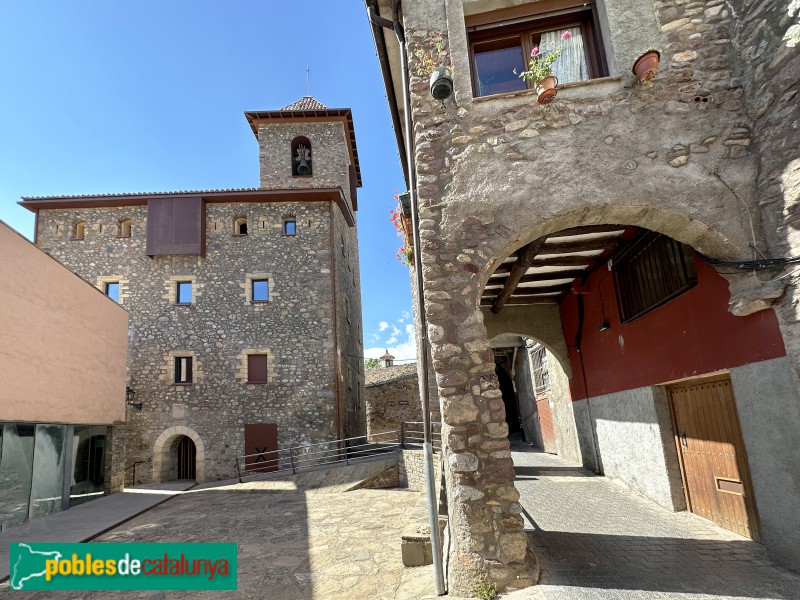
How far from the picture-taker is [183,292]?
16344 millimetres

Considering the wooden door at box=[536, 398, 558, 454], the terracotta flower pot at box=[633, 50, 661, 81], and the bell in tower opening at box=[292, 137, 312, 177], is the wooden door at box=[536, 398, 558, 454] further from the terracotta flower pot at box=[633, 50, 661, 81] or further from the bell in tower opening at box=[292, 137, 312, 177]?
the bell in tower opening at box=[292, 137, 312, 177]

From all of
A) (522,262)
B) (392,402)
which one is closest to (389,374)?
(392,402)

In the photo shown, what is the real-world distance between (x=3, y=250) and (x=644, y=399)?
11242 millimetres

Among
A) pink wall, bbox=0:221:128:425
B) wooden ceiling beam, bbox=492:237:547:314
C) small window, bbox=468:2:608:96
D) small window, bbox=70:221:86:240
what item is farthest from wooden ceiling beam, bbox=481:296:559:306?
small window, bbox=70:221:86:240

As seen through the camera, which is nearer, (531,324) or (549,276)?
(549,276)

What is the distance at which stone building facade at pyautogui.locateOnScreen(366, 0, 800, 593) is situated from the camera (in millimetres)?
3861

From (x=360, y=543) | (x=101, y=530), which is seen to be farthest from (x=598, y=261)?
(x=101, y=530)

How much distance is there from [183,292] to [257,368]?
3906mm

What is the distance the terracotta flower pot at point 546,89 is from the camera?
450 cm

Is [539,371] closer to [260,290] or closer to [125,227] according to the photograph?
[260,290]

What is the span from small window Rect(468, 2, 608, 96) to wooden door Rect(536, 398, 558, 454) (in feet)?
34.7

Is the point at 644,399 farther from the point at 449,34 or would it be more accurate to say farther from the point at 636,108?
the point at 449,34

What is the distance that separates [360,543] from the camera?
6195 millimetres

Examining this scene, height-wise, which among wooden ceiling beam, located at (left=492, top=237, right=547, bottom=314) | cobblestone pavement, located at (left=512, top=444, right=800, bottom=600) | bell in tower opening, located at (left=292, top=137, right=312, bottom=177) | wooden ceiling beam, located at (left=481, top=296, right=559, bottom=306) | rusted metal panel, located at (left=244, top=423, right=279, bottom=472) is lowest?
cobblestone pavement, located at (left=512, top=444, right=800, bottom=600)
